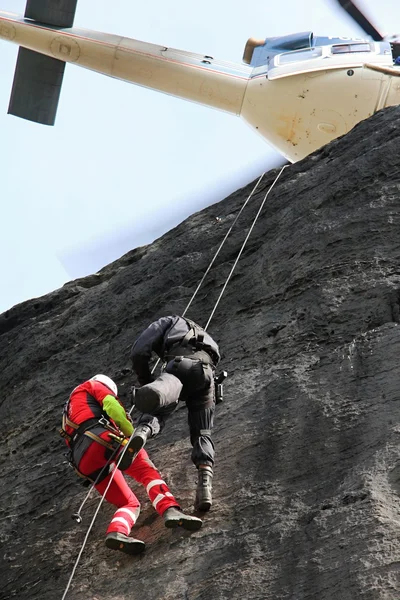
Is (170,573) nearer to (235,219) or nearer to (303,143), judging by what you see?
(235,219)

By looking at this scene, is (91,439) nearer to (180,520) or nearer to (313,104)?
(180,520)

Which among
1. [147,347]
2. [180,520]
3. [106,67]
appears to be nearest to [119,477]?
[180,520]

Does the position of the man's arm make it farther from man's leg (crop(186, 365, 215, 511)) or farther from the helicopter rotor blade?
the helicopter rotor blade

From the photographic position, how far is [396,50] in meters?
20.5

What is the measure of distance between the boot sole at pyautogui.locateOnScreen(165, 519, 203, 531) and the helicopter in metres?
11.5

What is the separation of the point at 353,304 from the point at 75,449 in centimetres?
315

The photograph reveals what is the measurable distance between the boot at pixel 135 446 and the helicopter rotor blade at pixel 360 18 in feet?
48.9

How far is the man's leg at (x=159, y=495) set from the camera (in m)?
6.81

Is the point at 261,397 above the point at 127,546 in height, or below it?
above

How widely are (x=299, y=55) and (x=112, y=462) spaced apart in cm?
1284

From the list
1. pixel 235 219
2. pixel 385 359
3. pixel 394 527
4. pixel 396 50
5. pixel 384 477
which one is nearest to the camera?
pixel 394 527

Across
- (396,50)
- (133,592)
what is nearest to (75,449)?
(133,592)

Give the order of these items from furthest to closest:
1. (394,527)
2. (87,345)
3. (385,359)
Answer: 1. (87,345)
2. (385,359)
3. (394,527)

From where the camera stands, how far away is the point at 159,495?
704 centimetres
